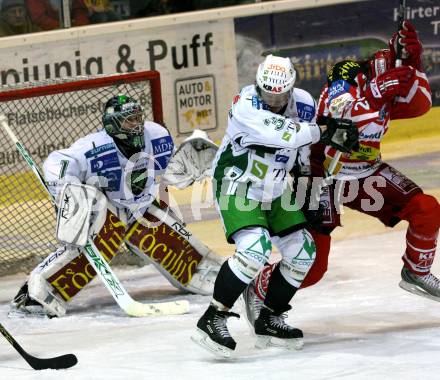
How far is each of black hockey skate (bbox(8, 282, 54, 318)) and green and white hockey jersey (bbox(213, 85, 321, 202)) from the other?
1162mm

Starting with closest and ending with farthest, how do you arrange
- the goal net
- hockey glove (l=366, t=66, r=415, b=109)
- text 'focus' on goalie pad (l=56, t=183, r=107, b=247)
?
hockey glove (l=366, t=66, r=415, b=109) → text 'focus' on goalie pad (l=56, t=183, r=107, b=247) → the goal net

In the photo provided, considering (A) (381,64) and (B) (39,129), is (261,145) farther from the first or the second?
(B) (39,129)

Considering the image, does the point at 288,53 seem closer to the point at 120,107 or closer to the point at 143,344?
the point at 120,107

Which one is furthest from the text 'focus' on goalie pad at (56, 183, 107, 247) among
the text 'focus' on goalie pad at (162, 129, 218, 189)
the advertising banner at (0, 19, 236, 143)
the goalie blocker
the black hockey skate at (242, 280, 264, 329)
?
the advertising banner at (0, 19, 236, 143)

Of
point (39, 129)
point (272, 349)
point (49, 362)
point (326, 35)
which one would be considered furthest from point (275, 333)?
point (326, 35)

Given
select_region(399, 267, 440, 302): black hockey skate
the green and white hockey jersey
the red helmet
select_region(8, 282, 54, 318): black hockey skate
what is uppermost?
the red helmet

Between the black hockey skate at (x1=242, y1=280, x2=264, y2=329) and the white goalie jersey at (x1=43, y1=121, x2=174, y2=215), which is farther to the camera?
the white goalie jersey at (x1=43, y1=121, x2=174, y2=215)

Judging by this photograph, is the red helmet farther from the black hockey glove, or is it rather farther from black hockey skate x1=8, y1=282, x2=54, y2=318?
black hockey skate x1=8, y1=282, x2=54, y2=318

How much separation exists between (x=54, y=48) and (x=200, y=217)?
4.52 ft

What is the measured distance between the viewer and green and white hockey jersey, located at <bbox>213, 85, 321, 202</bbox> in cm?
394

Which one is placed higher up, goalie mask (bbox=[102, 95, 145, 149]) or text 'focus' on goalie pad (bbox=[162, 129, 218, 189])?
goalie mask (bbox=[102, 95, 145, 149])

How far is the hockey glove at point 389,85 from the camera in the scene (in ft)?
14.1

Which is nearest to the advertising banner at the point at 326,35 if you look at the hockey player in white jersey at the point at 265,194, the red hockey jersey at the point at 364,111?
the red hockey jersey at the point at 364,111

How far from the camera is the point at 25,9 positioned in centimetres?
722
